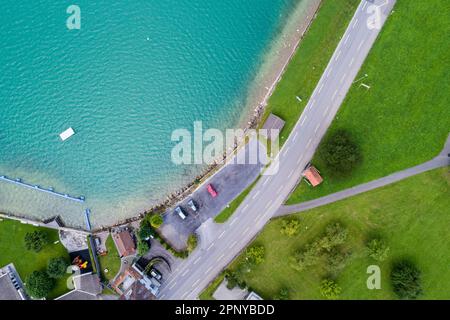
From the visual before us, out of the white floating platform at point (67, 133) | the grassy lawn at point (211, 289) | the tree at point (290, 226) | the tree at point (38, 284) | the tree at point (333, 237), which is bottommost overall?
the grassy lawn at point (211, 289)

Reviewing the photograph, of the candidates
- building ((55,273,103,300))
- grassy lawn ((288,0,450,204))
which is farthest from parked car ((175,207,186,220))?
grassy lawn ((288,0,450,204))

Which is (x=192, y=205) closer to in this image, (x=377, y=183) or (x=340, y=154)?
(x=340, y=154)

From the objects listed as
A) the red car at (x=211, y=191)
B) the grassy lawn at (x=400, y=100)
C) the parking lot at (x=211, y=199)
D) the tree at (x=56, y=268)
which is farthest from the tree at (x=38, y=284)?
the grassy lawn at (x=400, y=100)

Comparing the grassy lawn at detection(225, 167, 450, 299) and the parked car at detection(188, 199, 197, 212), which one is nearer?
the grassy lawn at detection(225, 167, 450, 299)

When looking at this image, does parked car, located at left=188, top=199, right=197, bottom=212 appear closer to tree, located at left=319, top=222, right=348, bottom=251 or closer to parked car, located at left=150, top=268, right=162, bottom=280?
parked car, located at left=150, top=268, right=162, bottom=280

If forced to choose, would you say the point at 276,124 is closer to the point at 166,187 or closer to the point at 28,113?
the point at 166,187

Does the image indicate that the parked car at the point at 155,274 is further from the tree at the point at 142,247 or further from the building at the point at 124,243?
the building at the point at 124,243

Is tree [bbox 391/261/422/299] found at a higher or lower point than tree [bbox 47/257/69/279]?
lower
